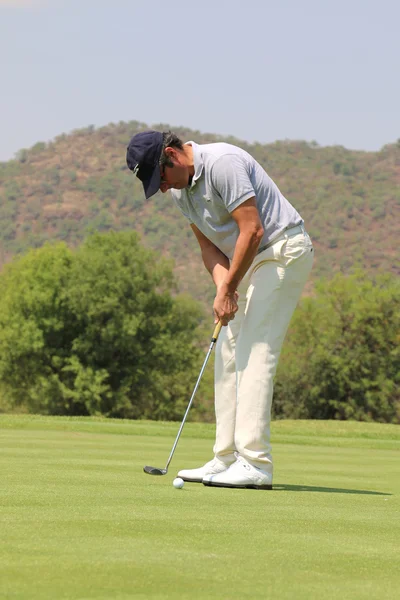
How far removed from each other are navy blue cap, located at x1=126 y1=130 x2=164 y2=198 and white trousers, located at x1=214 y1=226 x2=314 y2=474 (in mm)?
774

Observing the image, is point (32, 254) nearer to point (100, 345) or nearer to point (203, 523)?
point (100, 345)

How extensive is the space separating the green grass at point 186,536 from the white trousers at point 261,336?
0.37 m

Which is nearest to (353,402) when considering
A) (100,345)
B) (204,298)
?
(100,345)

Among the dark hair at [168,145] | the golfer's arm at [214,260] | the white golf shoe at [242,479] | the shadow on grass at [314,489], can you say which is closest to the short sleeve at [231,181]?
the dark hair at [168,145]

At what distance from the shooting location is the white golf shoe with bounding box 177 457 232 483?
613cm

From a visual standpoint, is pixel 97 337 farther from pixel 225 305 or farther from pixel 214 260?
pixel 225 305

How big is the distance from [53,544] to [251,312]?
3071 millimetres

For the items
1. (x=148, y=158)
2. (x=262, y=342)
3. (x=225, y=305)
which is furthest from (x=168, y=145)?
(x=262, y=342)

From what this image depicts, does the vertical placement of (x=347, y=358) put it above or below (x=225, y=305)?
below

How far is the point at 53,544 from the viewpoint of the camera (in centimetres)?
332

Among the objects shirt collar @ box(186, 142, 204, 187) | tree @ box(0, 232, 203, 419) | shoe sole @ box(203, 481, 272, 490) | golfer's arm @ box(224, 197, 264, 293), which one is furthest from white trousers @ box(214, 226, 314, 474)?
tree @ box(0, 232, 203, 419)

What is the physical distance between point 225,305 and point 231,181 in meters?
0.73

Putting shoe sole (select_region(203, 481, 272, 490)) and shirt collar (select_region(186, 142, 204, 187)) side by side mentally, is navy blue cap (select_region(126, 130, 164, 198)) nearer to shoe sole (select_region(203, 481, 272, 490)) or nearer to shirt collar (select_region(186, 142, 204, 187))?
shirt collar (select_region(186, 142, 204, 187))

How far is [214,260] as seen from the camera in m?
6.54
